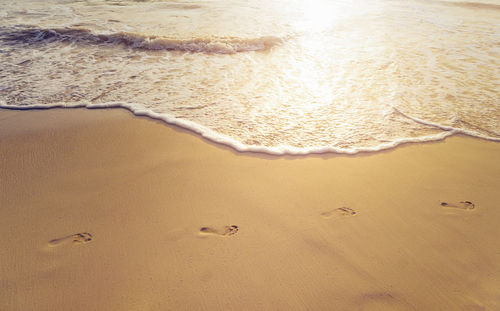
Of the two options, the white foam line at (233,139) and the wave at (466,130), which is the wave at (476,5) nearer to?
the wave at (466,130)

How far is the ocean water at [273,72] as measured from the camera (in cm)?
352

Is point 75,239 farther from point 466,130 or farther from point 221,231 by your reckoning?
point 466,130

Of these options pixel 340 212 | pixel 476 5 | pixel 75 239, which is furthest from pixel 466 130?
pixel 476 5

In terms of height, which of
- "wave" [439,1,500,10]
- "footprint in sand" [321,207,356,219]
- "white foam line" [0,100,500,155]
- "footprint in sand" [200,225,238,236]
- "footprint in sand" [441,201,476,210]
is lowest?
"footprint in sand" [200,225,238,236]

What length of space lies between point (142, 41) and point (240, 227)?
568 cm

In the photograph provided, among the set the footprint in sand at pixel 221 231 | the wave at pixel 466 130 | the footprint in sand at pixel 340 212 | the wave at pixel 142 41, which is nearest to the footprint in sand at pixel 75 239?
the footprint in sand at pixel 221 231

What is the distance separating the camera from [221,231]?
2.19 meters

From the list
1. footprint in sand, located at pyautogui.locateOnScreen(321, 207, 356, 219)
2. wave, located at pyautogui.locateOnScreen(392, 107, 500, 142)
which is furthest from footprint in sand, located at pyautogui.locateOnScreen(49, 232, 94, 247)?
wave, located at pyautogui.locateOnScreen(392, 107, 500, 142)

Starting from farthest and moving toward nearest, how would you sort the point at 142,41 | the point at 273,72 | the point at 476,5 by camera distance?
the point at 476,5 → the point at 142,41 → the point at 273,72

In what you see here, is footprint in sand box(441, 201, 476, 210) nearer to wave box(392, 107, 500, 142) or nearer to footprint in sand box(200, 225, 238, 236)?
wave box(392, 107, 500, 142)

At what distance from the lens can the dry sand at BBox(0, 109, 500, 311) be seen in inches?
71.4

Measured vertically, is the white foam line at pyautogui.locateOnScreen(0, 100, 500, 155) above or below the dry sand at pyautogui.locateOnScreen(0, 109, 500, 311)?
above

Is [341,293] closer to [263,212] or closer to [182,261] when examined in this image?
[263,212]

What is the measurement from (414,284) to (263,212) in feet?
3.63
